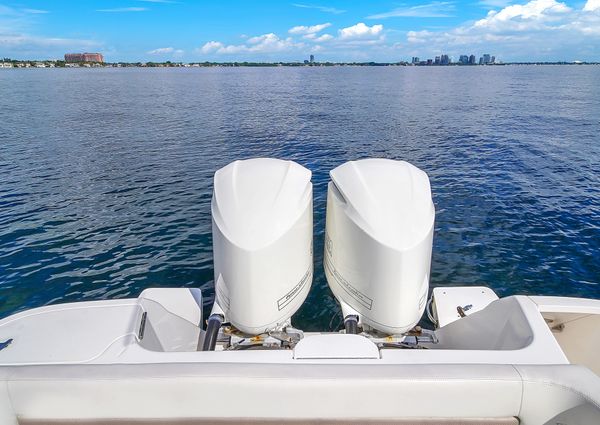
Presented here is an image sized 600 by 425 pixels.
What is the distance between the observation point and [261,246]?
327cm

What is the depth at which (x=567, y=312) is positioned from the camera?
2.88 m

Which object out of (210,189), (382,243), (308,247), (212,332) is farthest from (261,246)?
(210,189)

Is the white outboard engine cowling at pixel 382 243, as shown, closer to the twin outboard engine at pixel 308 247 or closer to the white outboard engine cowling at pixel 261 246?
the twin outboard engine at pixel 308 247

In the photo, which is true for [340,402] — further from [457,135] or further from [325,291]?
[457,135]

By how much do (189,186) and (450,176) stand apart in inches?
338

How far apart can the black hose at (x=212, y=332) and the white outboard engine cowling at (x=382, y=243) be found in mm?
1194

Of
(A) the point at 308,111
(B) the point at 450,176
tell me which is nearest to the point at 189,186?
(B) the point at 450,176

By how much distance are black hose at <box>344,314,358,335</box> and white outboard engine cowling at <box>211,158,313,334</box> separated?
0.49m

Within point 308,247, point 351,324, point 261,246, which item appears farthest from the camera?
point 308,247

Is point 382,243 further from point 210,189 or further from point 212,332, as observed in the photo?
point 210,189

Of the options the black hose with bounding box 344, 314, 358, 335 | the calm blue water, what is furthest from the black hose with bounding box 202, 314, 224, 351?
the calm blue water

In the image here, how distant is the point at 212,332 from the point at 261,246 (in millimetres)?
864

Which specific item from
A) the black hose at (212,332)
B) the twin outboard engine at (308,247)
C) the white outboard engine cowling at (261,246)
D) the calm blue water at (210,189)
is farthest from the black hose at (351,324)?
the calm blue water at (210,189)

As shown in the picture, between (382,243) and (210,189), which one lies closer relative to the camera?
(382,243)
